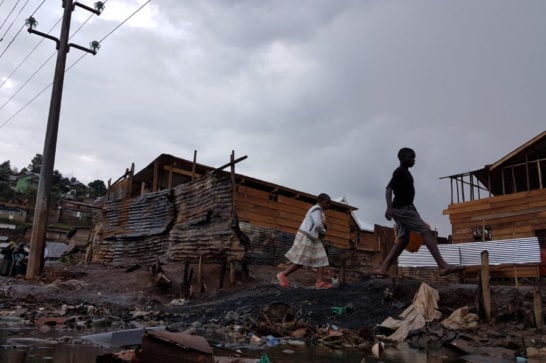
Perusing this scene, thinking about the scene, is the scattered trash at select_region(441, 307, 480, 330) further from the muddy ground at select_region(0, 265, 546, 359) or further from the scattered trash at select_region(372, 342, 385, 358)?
the scattered trash at select_region(372, 342, 385, 358)

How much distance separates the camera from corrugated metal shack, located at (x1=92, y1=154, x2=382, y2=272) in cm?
1420

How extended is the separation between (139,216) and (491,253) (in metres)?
14.3

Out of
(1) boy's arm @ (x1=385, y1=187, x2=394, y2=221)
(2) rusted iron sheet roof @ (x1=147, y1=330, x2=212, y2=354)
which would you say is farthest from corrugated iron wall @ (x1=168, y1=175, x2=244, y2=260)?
(2) rusted iron sheet roof @ (x1=147, y1=330, x2=212, y2=354)

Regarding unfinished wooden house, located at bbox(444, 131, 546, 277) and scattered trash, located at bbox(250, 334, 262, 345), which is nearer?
scattered trash, located at bbox(250, 334, 262, 345)

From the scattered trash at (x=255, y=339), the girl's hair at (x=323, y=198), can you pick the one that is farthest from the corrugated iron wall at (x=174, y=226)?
the scattered trash at (x=255, y=339)

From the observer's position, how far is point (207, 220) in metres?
14.7

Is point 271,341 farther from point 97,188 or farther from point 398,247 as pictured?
point 97,188

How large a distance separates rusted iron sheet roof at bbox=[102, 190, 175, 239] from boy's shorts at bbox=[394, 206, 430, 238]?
12713 millimetres

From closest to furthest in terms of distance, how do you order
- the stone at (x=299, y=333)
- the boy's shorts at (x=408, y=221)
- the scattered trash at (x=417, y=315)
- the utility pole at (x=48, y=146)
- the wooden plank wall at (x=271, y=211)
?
the scattered trash at (x=417, y=315)
the stone at (x=299, y=333)
the boy's shorts at (x=408, y=221)
the utility pole at (x=48, y=146)
the wooden plank wall at (x=271, y=211)

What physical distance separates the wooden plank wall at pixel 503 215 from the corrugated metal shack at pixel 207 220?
5246 millimetres

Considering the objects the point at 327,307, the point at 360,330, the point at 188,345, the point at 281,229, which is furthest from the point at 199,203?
the point at 188,345

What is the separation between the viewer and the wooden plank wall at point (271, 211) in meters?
16.7

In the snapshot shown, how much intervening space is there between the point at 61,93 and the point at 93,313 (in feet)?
27.4

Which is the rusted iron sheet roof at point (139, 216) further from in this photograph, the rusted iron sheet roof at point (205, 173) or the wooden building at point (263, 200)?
the rusted iron sheet roof at point (205, 173)
